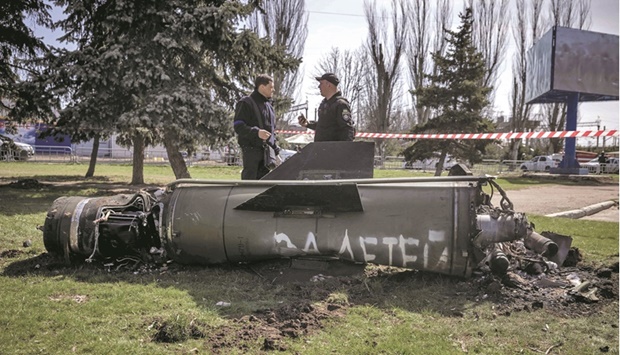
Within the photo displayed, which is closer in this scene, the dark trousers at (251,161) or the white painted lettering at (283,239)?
the white painted lettering at (283,239)

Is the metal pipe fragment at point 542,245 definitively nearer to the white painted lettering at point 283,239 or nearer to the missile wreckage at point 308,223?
the missile wreckage at point 308,223

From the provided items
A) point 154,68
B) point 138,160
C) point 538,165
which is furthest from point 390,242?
point 538,165

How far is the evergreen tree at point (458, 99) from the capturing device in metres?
20.7

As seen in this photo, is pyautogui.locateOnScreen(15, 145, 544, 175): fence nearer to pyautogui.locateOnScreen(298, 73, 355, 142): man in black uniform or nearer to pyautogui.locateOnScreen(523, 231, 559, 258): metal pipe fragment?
pyautogui.locateOnScreen(298, 73, 355, 142): man in black uniform

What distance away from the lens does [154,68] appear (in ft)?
34.5

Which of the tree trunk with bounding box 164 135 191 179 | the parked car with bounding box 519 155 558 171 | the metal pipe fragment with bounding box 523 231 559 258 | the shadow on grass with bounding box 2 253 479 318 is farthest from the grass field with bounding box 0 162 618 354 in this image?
the parked car with bounding box 519 155 558 171

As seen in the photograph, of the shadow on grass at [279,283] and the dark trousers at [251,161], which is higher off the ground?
the dark trousers at [251,161]

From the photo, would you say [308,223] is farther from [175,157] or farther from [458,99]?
[458,99]

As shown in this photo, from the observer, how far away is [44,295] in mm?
3863

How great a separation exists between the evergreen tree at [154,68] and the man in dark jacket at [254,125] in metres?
4.80

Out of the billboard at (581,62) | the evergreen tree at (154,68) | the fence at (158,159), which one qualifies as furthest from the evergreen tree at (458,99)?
the evergreen tree at (154,68)

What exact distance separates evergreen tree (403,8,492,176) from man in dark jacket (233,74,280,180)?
1602 cm

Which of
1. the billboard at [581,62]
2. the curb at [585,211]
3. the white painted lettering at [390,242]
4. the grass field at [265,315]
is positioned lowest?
the grass field at [265,315]

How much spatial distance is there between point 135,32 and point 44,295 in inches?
349
